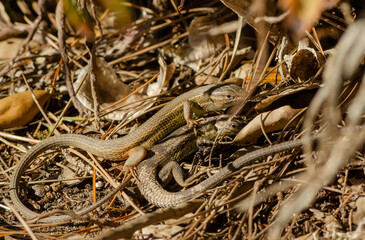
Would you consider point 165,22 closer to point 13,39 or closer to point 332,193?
point 13,39

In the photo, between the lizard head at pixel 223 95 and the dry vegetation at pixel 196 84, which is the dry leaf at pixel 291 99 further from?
the lizard head at pixel 223 95

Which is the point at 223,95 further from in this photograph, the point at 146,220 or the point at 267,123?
the point at 146,220

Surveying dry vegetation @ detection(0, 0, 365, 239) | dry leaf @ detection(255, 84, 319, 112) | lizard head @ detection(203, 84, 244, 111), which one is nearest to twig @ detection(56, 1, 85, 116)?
dry vegetation @ detection(0, 0, 365, 239)

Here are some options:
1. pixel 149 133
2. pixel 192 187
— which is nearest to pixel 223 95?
pixel 149 133

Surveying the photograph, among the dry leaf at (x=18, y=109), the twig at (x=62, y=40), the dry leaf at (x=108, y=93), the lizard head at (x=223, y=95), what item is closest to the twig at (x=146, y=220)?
the lizard head at (x=223, y=95)

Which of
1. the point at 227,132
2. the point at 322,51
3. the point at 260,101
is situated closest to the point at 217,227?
the point at 227,132
